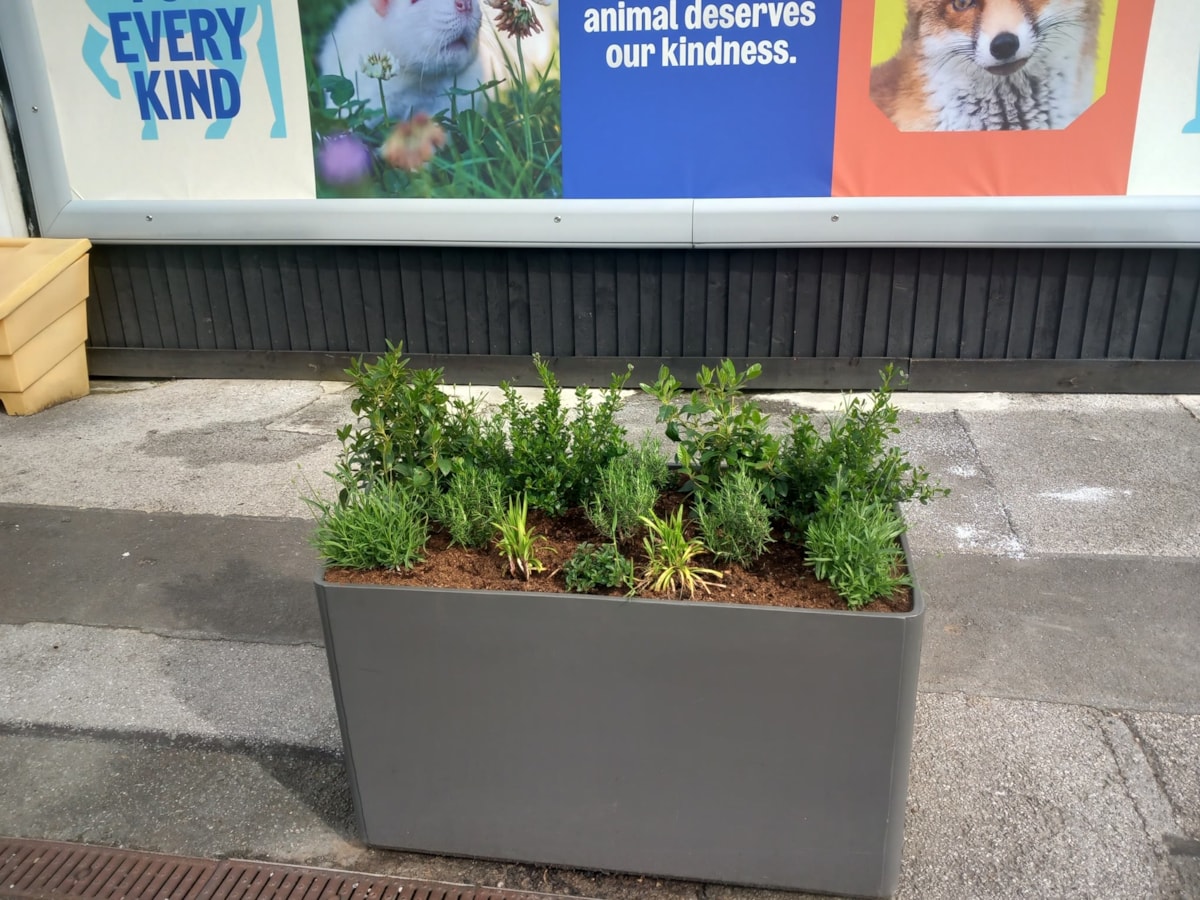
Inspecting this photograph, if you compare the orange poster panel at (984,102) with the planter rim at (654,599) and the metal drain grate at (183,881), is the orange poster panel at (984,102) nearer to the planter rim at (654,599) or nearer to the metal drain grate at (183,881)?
the planter rim at (654,599)

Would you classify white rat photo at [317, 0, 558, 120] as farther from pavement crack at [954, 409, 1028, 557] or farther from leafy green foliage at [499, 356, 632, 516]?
leafy green foliage at [499, 356, 632, 516]

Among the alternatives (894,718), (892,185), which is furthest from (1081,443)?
(894,718)

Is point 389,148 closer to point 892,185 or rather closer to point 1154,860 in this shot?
point 892,185

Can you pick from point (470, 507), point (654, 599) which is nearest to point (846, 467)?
point (654, 599)

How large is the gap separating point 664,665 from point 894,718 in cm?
56

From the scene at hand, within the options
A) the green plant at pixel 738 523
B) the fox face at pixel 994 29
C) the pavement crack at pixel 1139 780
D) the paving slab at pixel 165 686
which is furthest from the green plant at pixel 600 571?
the fox face at pixel 994 29

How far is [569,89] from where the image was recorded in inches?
236

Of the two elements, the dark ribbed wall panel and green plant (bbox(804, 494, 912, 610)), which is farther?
the dark ribbed wall panel

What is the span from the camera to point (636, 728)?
245cm

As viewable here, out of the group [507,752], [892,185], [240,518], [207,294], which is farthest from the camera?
[207,294]

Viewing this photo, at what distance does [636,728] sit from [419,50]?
4941mm

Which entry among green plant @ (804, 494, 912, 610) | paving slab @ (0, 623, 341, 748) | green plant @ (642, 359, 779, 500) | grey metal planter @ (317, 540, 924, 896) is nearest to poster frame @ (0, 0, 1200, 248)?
paving slab @ (0, 623, 341, 748)

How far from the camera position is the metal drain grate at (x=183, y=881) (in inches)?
103

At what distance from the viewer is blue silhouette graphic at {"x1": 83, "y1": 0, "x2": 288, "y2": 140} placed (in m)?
6.14
